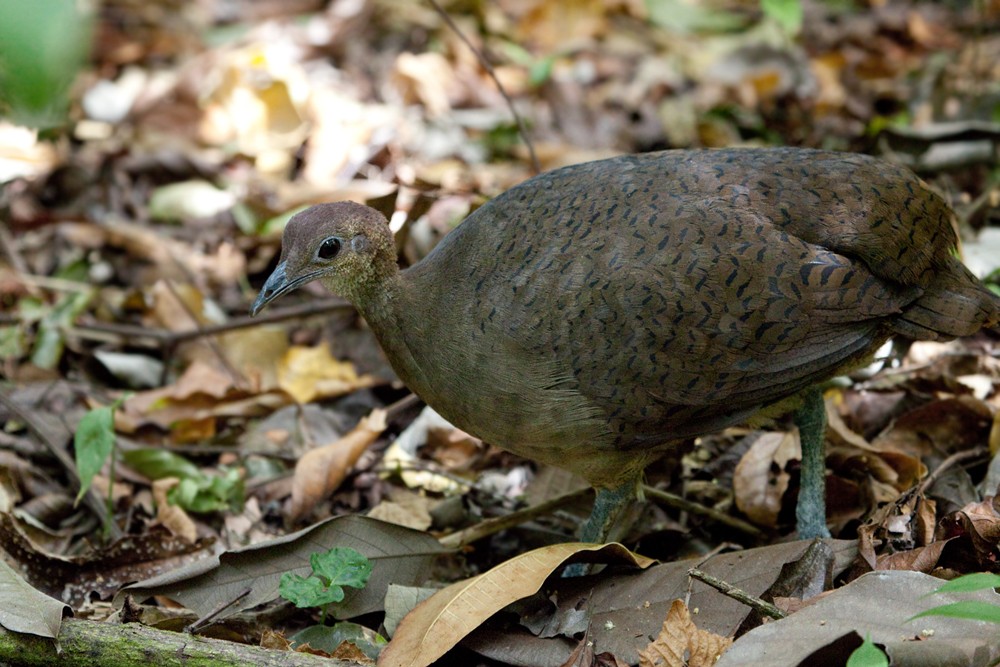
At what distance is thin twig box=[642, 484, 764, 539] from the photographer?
182 inches

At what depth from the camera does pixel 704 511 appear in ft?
15.1

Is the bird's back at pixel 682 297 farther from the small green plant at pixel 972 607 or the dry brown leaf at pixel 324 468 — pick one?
the small green plant at pixel 972 607

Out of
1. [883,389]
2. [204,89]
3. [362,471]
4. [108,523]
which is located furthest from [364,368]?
[204,89]

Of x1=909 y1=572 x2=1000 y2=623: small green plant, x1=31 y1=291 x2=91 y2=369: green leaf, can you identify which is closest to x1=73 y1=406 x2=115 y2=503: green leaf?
x1=31 y1=291 x2=91 y2=369: green leaf

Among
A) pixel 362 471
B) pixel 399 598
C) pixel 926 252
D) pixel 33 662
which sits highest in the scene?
pixel 926 252

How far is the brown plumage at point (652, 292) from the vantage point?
398cm

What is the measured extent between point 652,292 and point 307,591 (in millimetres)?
1642

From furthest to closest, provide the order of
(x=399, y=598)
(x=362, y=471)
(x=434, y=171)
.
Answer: (x=434, y=171) < (x=362, y=471) < (x=399, y=598)

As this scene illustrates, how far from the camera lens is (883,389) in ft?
17.7

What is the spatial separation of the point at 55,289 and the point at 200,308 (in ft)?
3.06

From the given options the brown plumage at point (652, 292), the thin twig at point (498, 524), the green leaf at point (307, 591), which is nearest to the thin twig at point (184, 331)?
the brown plumage at point (652, 292)

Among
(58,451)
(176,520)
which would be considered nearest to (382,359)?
(176,520)

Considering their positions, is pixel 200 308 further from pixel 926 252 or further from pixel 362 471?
pixel 926 252

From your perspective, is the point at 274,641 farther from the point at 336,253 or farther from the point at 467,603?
the point at 336,253
